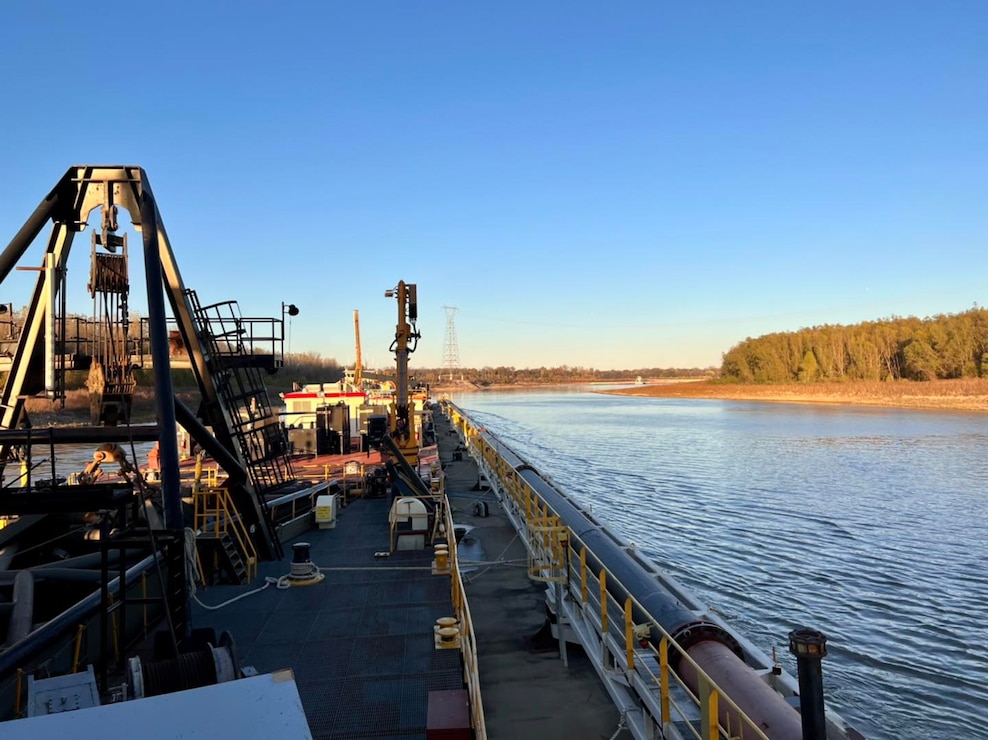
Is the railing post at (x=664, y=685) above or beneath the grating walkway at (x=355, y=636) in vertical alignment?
above

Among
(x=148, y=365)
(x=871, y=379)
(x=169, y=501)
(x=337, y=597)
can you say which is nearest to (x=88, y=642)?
(x=169, y=501)

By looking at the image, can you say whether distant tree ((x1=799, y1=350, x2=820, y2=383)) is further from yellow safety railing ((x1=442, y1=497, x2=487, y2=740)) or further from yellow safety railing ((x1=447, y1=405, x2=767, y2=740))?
yellow safety railing ((x1=442, y1=497, x2=487, y2=740))

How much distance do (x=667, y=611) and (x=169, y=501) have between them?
6.66 meters

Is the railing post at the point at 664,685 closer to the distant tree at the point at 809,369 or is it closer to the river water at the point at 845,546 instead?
the river water at the point at 845,546

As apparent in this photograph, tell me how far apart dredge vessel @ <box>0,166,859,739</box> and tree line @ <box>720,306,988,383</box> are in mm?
108742

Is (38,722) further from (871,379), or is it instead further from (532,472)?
(871,379)

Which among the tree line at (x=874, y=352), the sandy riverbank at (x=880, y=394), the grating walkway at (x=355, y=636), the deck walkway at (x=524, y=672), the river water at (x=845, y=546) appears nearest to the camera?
the grating walkway at (x=355, y=636)

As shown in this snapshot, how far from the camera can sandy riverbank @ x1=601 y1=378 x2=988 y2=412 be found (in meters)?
78.2

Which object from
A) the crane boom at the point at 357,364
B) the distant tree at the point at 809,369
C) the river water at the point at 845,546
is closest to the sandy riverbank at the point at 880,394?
the distant tree at the point at 809,369

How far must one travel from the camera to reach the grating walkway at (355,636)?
701 centimetres

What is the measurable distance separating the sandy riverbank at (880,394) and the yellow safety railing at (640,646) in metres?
80.9

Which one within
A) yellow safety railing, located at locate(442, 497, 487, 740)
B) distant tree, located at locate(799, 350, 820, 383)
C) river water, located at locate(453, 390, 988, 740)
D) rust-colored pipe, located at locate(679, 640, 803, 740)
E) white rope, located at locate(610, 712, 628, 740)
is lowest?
river water, located at locate(453, 390, 988, 740)

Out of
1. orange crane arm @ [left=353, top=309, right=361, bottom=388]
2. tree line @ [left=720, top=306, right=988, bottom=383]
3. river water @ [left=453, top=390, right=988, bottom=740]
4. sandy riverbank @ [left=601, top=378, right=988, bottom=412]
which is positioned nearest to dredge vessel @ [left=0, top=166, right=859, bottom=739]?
river water @ [left=453, top=390, right=988, bottom=740]

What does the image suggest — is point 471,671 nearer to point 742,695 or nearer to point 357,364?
point 742,695
